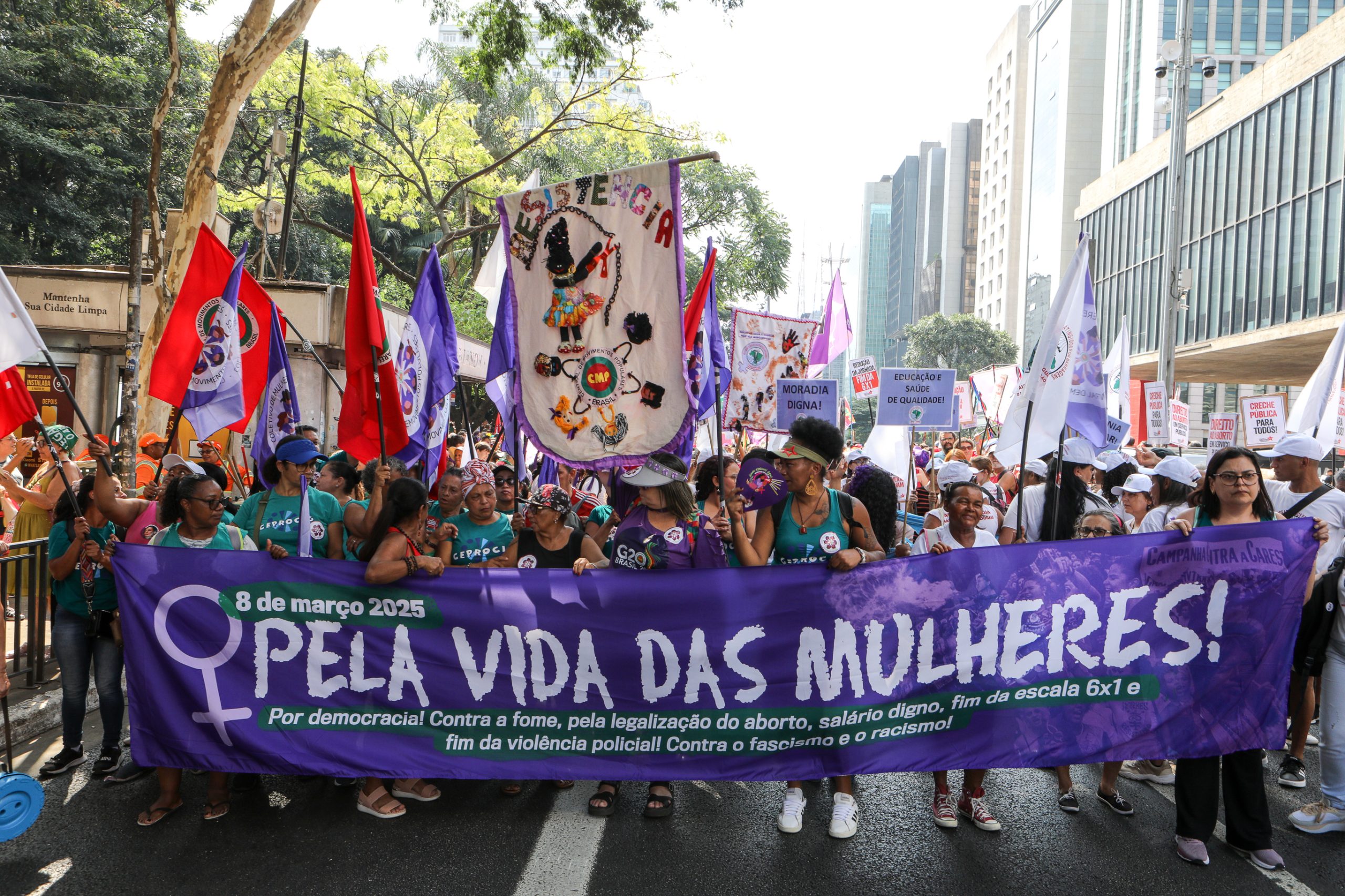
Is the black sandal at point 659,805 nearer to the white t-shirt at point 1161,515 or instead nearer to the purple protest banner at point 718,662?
the purple protest banner at point 718,662

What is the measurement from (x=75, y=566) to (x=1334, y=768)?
20.2 feet

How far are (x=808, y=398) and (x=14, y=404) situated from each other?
6.52 metres

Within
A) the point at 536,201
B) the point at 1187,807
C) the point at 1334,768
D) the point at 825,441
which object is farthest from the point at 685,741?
the point at 1334,768

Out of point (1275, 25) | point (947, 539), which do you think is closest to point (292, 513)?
point (947, 539)

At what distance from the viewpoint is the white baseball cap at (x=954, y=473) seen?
17.8ft

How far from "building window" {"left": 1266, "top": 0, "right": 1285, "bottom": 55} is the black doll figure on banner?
245ft

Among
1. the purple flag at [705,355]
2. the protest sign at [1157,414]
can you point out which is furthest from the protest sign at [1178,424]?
the purple flag at [705,355]

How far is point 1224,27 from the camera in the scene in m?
62.9

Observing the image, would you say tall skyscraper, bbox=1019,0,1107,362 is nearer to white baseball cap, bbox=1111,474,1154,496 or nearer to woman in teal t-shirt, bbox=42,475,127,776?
white baseball cap, bbox=1111,474,1154,496

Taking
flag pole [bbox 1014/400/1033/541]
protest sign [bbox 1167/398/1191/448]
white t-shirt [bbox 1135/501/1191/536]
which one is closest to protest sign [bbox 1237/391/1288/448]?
protest sign [bbox 1167/398/1191/448]

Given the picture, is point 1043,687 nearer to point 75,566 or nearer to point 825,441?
point 825,441

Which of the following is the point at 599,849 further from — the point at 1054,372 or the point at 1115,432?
the point at 1115,432

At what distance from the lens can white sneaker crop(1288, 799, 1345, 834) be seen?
4410 mm

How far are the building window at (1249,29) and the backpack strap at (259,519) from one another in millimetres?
75225
